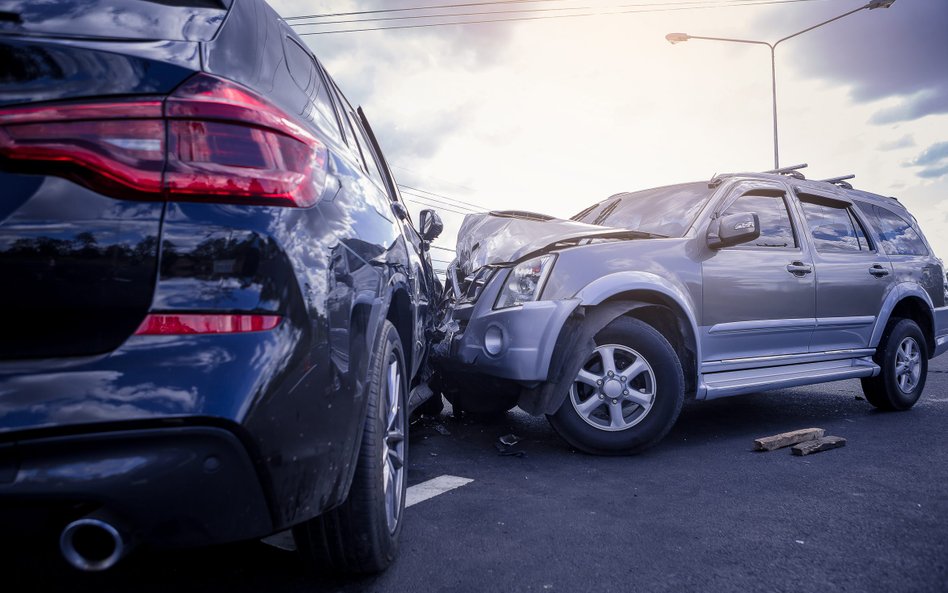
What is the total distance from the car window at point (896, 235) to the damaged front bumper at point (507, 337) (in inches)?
146

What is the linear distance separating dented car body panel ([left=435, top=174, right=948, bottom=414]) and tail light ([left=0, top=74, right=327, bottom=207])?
2.51 metres

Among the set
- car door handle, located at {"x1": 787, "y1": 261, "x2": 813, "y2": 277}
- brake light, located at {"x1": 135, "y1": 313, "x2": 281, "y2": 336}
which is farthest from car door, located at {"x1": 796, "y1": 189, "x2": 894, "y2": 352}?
brake light, located at {"x1": 135, "y1": 313, "x2": 281, "y2": 336}

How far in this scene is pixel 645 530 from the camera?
2.72 metres

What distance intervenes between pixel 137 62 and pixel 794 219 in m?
4.80

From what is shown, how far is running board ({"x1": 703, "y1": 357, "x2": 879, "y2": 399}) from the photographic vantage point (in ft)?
14.3

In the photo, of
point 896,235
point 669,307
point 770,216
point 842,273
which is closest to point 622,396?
point 669,307

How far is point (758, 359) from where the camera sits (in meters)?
4.68

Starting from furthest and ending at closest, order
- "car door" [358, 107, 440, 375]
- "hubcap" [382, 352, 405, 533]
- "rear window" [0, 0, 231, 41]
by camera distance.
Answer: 1. "car door" [358, 107, 440, 375]
2. "hubcap" [382, 352, 405, 533]
3. "rear window" [0, 0, 231, 41]

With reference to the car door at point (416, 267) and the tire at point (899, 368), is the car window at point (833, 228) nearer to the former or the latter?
the tire at point (899, 368)

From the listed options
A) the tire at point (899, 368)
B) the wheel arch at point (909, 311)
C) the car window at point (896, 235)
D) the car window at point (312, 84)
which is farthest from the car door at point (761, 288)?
the car window at point (312, 84)

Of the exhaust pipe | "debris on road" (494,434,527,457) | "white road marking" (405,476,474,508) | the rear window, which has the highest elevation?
the rear window

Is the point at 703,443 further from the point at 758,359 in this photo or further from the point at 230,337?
the point at 230,337

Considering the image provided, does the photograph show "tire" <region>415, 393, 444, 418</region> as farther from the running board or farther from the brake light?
the brake light

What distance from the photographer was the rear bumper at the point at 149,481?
124cm
